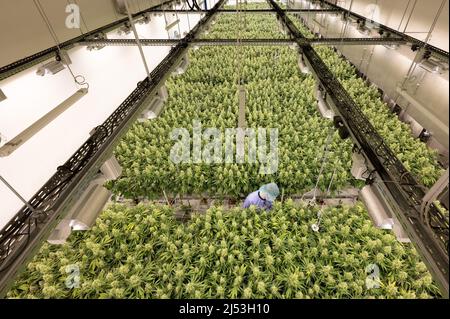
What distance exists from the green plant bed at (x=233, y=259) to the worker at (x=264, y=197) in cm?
19

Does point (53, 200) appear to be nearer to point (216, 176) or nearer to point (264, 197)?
point (264, 197)

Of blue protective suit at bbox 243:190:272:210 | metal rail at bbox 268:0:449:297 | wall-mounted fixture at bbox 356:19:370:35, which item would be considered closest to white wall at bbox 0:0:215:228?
blue protective suit at bbox 243:190:272:210

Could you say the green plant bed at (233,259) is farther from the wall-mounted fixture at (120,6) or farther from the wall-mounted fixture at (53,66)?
the wall-mounted fixture at (120,6)

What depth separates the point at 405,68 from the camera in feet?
22.1

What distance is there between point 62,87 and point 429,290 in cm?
877

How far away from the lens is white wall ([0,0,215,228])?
488cm

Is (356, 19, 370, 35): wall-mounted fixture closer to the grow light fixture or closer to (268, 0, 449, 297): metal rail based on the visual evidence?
(268, 0, 449, 297): metal rail

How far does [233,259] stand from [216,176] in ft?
6.17

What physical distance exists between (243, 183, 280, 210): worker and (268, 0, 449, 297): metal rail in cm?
231

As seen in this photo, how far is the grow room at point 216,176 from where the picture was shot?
1.78 meters

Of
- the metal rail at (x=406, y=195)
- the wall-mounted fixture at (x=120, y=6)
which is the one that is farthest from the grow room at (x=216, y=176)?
the wall-mounted fixture at (x=120, y=6)

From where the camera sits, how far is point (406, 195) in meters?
1.59

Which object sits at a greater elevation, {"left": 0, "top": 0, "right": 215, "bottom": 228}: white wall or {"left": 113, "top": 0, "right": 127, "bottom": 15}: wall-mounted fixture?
{"left": 113, "top": 0, "right": 127, "bottom": 15}: wall-mounted fixture
